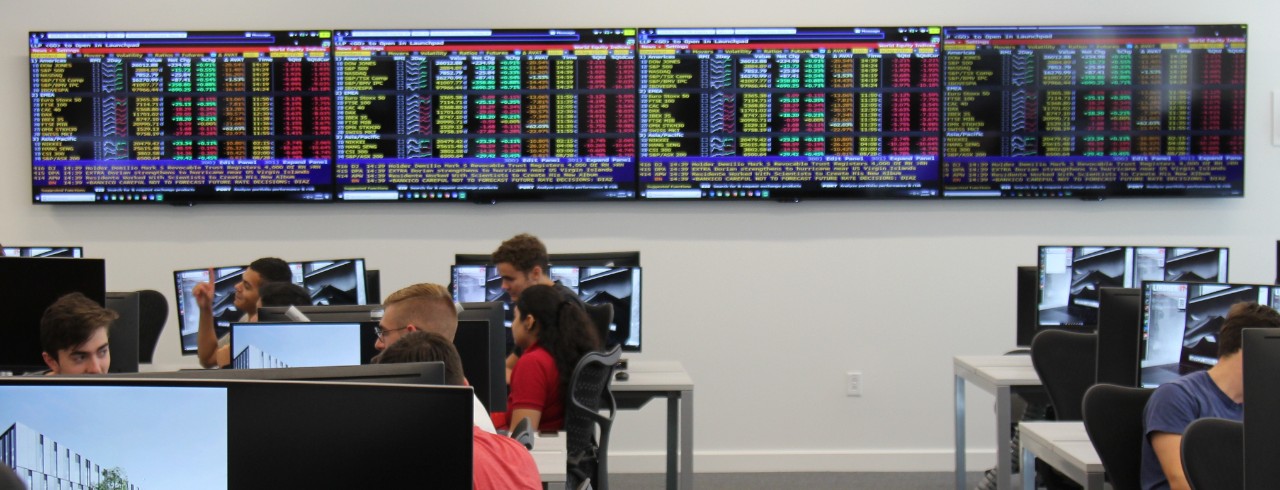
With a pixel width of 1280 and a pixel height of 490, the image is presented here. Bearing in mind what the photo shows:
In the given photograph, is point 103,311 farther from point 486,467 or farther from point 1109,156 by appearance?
point 1109,156

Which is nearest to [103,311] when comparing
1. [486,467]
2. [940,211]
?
[486,467]

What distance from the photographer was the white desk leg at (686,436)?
4.46m

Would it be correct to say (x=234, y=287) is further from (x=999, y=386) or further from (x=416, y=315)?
(x=999, y=386)

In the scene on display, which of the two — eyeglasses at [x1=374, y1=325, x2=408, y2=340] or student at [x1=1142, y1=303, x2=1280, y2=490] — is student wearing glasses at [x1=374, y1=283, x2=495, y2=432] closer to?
eyeglasses at [x1=374, y1=325, x2=408, y2=340]

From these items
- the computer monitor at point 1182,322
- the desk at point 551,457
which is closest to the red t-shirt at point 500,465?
the desk at point 551,457

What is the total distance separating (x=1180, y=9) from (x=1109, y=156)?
82cm

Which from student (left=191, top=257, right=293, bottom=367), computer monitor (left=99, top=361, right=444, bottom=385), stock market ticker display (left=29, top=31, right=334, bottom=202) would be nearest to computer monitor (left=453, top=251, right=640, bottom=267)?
student (left=191, top=257, right=293, bottom=367)

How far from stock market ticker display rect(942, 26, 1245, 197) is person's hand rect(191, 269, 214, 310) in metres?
3.33

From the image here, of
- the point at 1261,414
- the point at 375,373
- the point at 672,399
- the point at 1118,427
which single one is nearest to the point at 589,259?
the point at 672,399

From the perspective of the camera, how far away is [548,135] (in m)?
5.56

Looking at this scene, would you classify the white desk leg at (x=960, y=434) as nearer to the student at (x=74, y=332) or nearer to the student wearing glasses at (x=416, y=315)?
the student wearing glasses at (x=416, y=315)

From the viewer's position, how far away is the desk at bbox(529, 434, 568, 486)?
3.01 metres

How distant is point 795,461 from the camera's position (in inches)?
232

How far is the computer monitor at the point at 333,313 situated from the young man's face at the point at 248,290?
1083 millimetres
